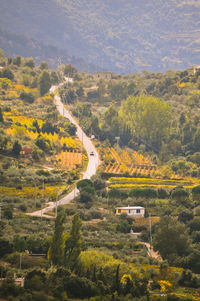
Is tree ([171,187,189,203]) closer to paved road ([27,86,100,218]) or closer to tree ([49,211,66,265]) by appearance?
paved road ([27,86,100,218])

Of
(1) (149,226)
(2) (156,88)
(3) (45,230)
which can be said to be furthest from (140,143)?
(3) (45,230)

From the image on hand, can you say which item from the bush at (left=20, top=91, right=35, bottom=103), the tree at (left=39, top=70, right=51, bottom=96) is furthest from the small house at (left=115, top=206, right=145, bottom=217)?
the tree at (left=39, top=70, right=51, bottom=96)

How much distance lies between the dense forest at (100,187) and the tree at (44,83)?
198 mm

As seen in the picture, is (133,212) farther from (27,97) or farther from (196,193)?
(27,97)

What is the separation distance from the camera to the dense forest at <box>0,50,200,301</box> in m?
49.2

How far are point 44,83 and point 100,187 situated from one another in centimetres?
5238

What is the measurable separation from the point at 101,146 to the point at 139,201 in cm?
3428

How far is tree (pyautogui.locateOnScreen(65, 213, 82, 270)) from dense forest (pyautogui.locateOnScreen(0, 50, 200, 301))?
0.08 m

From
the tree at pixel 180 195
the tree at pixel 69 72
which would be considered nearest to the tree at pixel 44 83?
the tree at pixel 69 72

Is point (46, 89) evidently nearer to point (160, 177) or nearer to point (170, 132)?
point (170, 132)

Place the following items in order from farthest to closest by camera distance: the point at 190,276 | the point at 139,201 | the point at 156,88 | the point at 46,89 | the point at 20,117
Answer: the point at 156,88 → the point at 46,89 → the point at 20,117 → the point at 139,201 → the point at 190,276

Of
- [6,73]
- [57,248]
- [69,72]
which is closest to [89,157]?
[6,73]

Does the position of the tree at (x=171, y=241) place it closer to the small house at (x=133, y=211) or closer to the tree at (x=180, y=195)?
the small house at (x=133, y=211)

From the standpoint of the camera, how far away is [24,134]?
347ft
